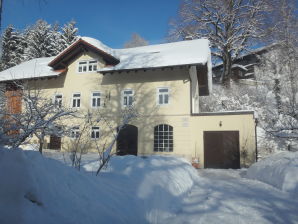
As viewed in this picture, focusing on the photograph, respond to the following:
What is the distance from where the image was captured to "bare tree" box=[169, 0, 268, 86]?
23.0 metres

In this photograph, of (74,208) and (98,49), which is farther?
(98,49)

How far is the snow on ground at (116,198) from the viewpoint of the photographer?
2.34 metres

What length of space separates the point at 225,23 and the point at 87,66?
1532 centimetres

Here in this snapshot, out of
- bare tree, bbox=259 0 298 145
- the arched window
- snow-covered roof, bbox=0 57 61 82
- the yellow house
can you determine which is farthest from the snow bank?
snow-covered roof, bbox=0 57 61 82

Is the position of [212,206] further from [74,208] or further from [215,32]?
[215,32]

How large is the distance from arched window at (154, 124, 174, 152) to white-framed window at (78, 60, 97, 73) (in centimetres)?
648

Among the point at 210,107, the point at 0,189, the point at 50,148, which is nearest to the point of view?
the point at 0,189

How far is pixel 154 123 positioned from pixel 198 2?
1627 cm

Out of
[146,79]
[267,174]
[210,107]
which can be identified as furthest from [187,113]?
[210,107]

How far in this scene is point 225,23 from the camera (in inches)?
936

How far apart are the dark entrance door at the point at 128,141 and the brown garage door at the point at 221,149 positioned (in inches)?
175

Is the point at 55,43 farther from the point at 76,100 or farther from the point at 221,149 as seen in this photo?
the point at 221,149

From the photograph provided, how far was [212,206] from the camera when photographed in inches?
192

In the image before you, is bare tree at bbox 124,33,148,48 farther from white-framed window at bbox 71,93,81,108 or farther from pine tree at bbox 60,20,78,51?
white-framed window at bbox 71,93,81,108
